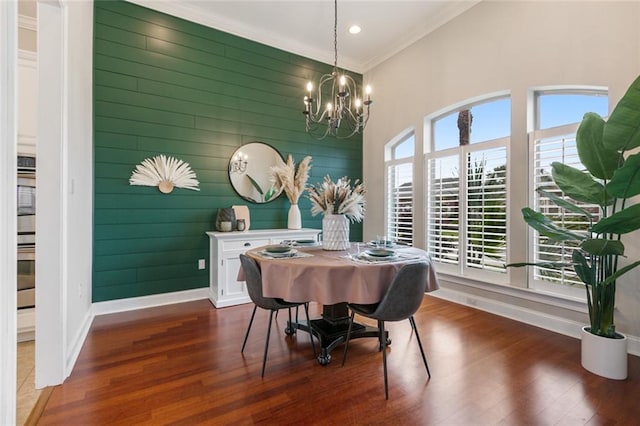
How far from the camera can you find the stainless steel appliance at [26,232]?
2803 mm

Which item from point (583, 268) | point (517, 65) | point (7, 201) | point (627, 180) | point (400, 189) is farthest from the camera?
point (400, 189)

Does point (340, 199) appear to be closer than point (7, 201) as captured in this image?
No

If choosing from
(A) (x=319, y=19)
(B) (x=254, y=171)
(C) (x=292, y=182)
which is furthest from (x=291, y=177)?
(A) (x=319, y=19)

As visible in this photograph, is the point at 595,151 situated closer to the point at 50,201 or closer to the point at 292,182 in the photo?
the point at 292,182

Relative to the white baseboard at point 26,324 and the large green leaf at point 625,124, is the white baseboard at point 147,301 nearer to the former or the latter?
the white baseboard at point 26,324

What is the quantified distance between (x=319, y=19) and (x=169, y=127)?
7.93ft

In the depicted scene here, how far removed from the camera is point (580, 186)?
238cm

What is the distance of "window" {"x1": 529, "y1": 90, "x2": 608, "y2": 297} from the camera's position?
290 cm

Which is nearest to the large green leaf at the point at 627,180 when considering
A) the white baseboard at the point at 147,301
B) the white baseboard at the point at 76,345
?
the white baseboard at the point at 76,345

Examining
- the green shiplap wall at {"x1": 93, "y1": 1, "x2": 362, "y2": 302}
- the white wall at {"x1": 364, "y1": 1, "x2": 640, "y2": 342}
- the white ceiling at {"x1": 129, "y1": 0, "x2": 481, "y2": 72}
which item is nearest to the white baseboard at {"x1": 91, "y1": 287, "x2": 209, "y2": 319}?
the green shiplap wall at {"x1": 93, "y1": 1, "x2": 362, "y2": 302}

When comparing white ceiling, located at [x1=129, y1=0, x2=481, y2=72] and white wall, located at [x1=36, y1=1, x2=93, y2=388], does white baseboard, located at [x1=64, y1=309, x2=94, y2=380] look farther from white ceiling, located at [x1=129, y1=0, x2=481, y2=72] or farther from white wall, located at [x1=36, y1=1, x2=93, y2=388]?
white ceiling, located at [x1=129, y1=0, x2=481, y2=72]

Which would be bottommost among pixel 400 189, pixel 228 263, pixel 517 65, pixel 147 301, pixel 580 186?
pixel 147 301

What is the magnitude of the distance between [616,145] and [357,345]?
8.05 feet

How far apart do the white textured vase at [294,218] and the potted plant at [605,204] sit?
9.16 feet
